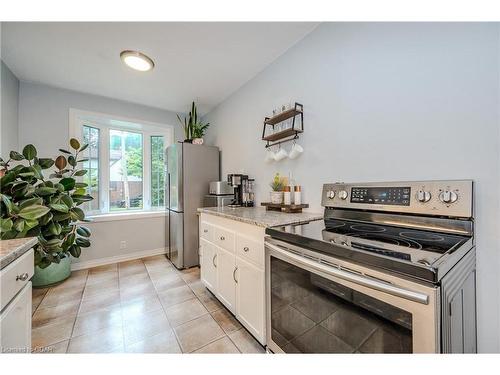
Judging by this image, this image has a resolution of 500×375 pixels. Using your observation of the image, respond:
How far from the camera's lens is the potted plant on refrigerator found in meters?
1.24

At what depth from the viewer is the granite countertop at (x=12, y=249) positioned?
0.75 metres

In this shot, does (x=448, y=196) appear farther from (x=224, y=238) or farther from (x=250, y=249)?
(x=224, y=238)

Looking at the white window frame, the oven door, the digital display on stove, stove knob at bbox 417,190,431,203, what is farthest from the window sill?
stove knob at bbox 417,190,431,203

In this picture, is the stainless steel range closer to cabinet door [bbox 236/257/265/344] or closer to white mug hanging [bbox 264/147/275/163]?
cabinet door [bbox 236/257/265/344]

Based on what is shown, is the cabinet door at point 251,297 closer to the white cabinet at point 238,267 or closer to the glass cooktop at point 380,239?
the white cabinet at point 238,267

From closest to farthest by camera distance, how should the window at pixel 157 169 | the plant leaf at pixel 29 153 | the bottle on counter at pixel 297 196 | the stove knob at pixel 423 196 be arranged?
the stove knob at pixel 423 196 < the bottle on counter at pixel 297 196 < the plant leaf at pixel 29 153 < the window at pixel 157 169

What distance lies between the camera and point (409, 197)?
1058 millimetres

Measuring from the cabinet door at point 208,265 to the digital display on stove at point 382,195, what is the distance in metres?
1.27

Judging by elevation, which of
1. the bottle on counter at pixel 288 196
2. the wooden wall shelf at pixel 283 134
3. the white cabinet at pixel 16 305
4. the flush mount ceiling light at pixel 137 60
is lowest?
the white cabinet at pixel 16 305

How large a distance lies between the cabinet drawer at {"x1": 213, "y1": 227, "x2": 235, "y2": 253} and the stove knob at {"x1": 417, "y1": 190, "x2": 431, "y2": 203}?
117 centimetres

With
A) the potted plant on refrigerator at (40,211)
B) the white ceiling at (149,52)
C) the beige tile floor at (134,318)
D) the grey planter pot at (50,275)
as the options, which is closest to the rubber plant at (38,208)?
the potted plant on refrigerator at (40,211)
